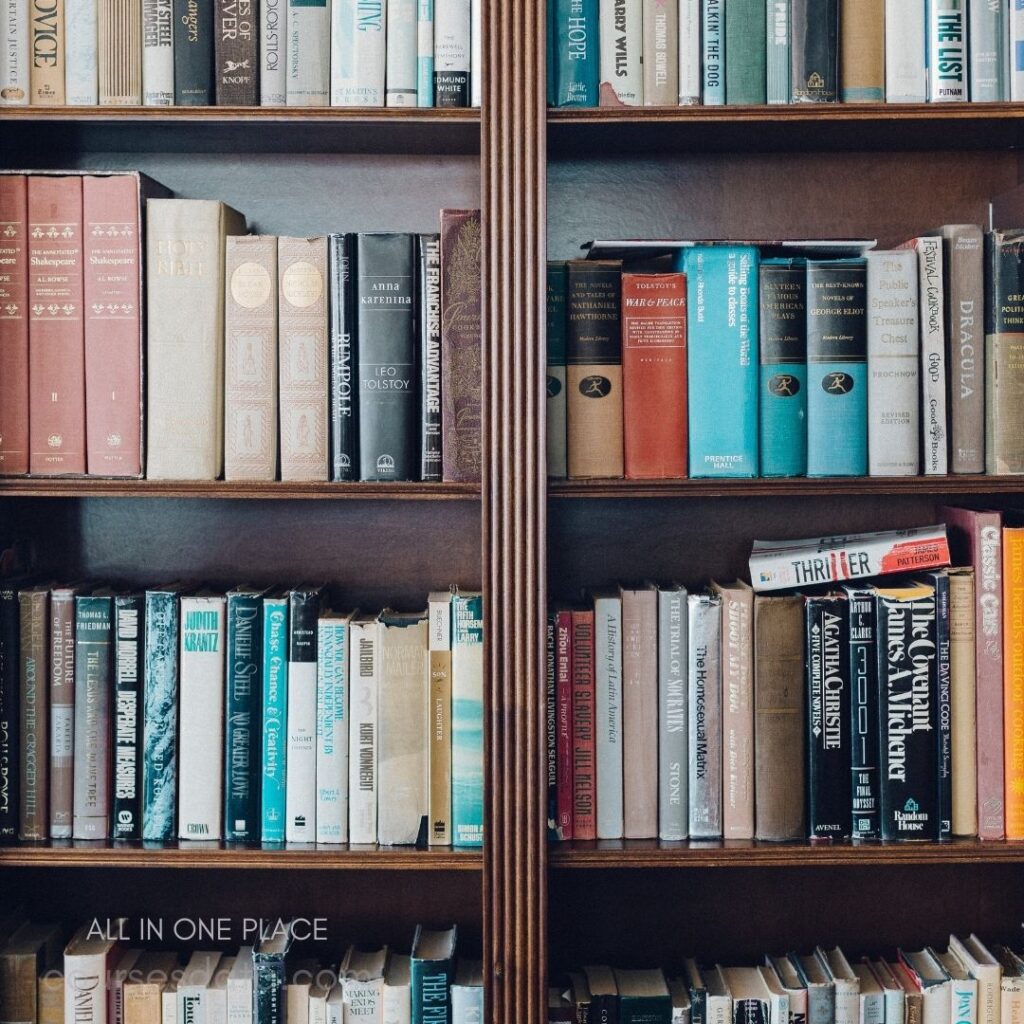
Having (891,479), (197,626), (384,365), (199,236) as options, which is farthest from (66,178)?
→ (891,479)

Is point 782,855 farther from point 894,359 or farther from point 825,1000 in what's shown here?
point 894,359

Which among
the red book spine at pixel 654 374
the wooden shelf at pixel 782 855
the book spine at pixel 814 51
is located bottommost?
the wooden shelf at pixel 782 855

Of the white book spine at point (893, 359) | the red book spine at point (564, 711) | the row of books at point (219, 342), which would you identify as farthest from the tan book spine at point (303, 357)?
the white book spine at point (893, 359)

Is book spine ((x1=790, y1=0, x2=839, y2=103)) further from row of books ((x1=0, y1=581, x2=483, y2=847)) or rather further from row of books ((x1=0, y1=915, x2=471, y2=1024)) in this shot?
row of books ((x1=0, y1=915, x2=471, y2=1024))

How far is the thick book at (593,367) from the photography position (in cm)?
129

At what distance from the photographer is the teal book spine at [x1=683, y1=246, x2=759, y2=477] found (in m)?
1.29

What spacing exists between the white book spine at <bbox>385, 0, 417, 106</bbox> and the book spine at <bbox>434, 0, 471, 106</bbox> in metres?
0.03

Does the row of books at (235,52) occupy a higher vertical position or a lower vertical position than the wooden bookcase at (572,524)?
higher

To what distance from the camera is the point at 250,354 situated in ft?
4.25

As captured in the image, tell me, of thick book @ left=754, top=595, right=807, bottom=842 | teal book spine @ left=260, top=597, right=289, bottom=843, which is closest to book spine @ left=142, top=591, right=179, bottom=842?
teal book spine @ left=260, top=597, right=289, bottom=843

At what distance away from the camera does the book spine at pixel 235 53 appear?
1281 mm

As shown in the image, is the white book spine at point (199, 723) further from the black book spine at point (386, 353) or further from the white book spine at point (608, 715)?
the white book spine at point (608, 715)

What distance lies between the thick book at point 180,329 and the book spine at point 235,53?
0.14 m

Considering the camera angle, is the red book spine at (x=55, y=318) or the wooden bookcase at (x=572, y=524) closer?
the red book spine at (x=55, y=318)
